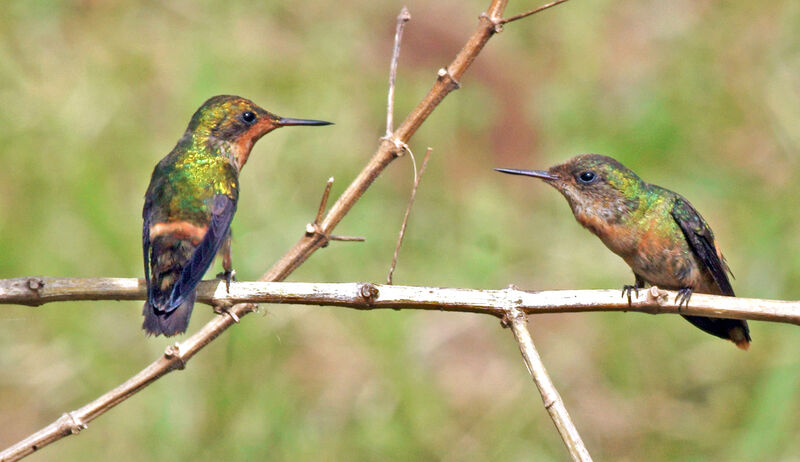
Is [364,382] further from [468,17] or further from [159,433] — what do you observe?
[468,17]

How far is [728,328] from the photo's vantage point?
448 centimetres

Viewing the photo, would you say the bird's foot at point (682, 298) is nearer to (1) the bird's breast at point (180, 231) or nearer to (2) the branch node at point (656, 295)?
(2) the branch node at point (656, 295)

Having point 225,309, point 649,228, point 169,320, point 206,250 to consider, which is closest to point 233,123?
point 206,250

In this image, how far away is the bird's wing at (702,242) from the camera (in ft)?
14.7

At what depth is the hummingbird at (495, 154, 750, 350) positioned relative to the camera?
4469 mm

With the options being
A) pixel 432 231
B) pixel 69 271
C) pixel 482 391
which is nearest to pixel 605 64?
pixel 432 231

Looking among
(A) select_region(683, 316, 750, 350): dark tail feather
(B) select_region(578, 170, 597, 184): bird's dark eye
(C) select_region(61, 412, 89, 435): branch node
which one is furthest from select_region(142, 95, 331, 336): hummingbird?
(A) select_region(683, 316, 750, 350): dark tail feather

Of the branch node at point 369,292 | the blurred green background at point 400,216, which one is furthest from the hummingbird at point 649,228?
the blurred green background at point 400,216

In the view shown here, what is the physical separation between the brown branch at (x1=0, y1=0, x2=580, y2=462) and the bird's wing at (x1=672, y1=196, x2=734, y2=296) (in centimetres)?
188

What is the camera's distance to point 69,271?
6.40 meters

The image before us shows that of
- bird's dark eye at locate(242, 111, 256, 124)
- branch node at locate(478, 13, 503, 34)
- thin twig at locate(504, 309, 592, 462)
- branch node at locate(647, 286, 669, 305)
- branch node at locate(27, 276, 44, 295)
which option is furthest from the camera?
bird's dark eye at locate(242, 111, 256, 124)

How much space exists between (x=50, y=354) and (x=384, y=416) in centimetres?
219

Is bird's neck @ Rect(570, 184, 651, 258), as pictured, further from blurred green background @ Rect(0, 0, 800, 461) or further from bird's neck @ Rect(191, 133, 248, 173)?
blurred green background @ Rect(0, 0, 800, 461)

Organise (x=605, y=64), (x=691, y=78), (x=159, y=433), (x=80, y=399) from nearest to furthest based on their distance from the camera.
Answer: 1. (x=159, y=433)
2. (x=80, y=399)
3. (x=691, y=78)
4. (x=605, y=64)
